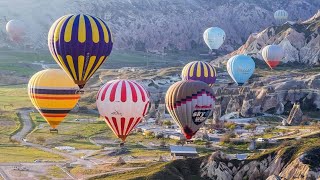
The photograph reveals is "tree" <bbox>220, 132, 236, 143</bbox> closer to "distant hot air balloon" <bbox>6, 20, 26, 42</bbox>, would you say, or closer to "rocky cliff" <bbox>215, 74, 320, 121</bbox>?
"rocky cliff" <bbox>215, 74, 320, 121</bbox>

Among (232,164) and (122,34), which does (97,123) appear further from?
(122,34)

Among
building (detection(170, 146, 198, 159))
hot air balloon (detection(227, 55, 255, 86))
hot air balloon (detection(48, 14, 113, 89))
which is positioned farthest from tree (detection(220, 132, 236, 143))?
hot air balloon (detection(48, 14, 113, 89))

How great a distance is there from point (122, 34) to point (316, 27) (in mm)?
77807

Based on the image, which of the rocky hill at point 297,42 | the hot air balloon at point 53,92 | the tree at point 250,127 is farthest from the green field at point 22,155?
the rocky hill at point 297,42

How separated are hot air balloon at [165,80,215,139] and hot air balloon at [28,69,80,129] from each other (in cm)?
841

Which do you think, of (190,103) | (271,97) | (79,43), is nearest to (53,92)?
(79,43)

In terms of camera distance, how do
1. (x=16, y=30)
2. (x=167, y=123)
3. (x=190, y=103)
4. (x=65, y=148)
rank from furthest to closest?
1. (x=16, y=30)
2. (x=167, y=123)
3. (x=65, y=148)
4. (x=190, y=103)

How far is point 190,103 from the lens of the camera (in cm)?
5628

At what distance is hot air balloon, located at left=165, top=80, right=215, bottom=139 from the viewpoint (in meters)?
56.3

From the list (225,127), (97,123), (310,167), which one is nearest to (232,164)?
(310,167)

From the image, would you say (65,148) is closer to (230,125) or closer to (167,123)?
(167,123)

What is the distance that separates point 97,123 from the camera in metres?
88.6

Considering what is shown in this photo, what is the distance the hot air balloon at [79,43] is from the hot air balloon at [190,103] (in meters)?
7.61

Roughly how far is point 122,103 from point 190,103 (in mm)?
6653
